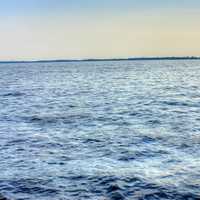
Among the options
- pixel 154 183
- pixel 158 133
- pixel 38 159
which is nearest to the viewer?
pixel 154 183

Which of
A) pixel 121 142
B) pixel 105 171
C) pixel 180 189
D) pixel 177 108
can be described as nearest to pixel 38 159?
pixel 105 171

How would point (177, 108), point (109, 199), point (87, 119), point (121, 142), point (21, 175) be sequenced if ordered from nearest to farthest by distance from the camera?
point (109, 199) < point (21, 175) < point (121, 142) < point (87, 119) < point (177, 108)

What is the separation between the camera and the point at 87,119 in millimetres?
32531

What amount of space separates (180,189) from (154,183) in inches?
46.4

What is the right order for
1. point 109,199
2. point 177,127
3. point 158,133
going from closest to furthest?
point 109,199 < point 158,133 < point 177,127

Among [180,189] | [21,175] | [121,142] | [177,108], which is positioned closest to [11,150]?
[21,175]

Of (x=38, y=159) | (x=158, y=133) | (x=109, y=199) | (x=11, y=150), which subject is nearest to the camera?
(x=109, y=199)

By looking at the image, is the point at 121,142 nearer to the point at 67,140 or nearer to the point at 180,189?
the point at 67,140

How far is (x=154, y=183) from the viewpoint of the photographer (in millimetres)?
16203

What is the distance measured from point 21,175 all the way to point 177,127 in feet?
45.8

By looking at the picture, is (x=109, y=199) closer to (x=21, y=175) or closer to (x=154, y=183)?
(x=154, y=183)

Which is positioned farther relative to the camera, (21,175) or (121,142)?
(121,142)

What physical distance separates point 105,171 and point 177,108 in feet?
71.8

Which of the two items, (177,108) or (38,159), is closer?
(38,159)
